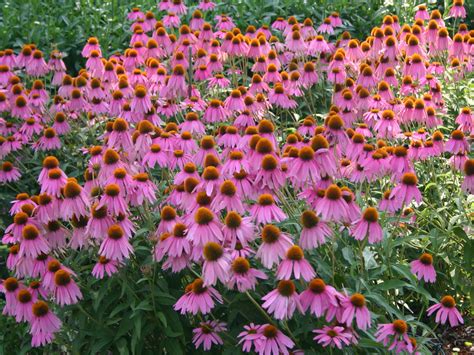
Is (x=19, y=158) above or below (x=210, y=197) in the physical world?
below

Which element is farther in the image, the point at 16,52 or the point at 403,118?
the point at 16,52

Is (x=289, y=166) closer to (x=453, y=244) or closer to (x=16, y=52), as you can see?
(x=453, y=244)

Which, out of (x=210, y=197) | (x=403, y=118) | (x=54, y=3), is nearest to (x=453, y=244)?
(x=403, y=118)

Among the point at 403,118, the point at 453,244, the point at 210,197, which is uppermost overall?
the point at 210,197

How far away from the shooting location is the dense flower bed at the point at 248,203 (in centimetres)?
234

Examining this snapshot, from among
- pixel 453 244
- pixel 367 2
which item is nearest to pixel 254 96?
pixel 453 244

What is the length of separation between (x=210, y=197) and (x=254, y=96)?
145cm

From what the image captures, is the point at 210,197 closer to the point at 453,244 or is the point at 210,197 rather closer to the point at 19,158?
the point at 453,244

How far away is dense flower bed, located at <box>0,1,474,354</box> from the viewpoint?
2340 millimetres

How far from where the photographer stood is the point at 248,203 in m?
2.82

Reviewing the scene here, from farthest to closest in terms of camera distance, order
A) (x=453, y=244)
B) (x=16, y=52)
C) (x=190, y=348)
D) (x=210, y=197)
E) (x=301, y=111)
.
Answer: (x=16, y=52) < (x=301, y=111) < (x=453, y=244) < (x=190, y=348) < (x=210, y=197)

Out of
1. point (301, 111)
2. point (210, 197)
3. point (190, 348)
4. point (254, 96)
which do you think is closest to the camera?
point (210, 197)

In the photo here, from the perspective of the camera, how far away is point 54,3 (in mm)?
6223

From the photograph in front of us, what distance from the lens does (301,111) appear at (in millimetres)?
4801
